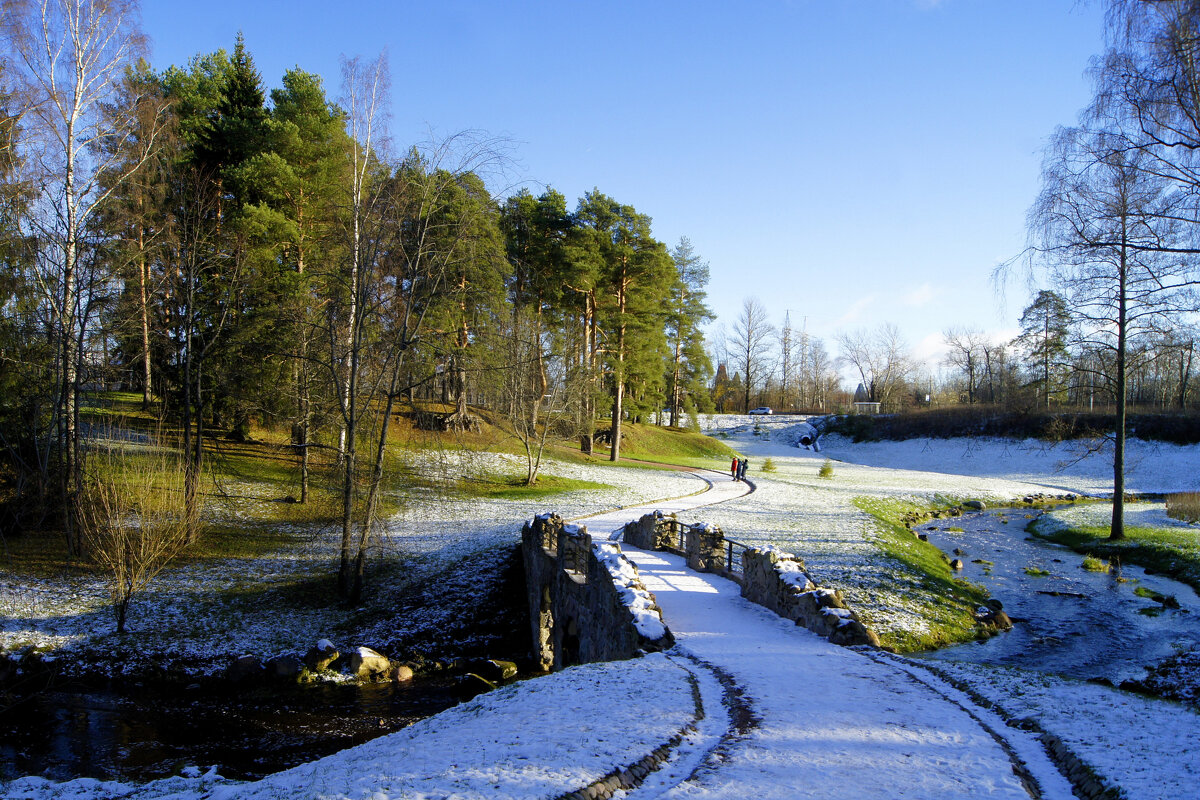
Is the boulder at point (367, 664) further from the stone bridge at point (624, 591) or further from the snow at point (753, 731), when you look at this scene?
the stone bridge at point (624, 591)

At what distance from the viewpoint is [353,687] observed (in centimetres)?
1232

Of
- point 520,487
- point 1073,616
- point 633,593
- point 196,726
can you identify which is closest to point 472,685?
point 633,593

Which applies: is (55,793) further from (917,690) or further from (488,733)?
(917,690)

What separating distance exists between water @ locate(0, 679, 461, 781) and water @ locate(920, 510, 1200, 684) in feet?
32.8

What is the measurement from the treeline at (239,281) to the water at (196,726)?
175 inches

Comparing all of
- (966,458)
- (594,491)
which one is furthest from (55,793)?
(966,458)

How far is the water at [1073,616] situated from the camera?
11273 mm

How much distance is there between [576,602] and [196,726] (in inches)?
260

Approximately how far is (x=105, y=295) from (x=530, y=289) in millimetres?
25032

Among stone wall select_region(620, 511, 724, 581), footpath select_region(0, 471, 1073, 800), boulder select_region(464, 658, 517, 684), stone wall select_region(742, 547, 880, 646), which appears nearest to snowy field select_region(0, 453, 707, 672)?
boulder select_region(464, 658, 517, 684)

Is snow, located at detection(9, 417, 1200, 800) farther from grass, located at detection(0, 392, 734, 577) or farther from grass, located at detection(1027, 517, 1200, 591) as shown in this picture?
grass, located at detection(1027, 517, 1200, 591)

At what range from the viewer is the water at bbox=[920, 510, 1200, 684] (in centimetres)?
1127

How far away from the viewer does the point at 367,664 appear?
12.8 m

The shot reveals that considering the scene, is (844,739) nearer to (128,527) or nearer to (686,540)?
(686,540)
